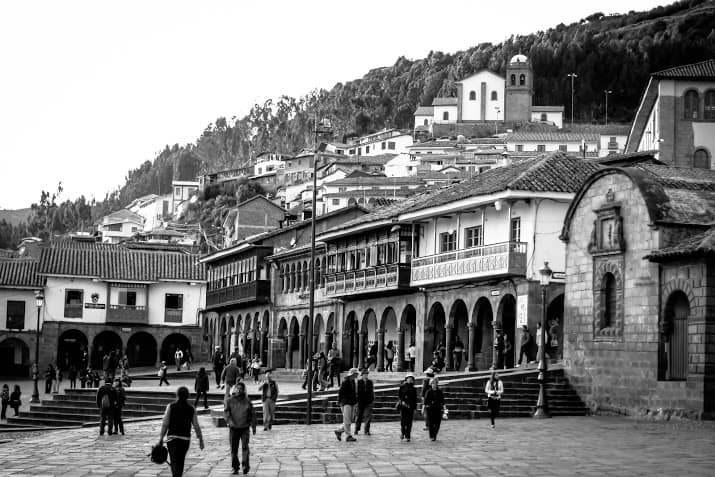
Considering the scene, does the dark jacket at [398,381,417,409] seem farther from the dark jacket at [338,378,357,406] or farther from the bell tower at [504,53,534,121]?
the bell tower at [504,53,534,121]

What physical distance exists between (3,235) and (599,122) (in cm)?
8547

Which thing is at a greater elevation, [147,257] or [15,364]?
[147,257]

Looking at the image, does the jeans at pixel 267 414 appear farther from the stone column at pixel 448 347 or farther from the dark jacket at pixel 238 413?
Answer: the stone column at pixel 448 347

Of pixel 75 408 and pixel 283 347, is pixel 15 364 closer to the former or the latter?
pixel 283 347

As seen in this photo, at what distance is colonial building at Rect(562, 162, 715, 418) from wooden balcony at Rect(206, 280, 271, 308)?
1249 inches

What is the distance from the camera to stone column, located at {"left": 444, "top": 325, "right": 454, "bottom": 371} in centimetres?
4091

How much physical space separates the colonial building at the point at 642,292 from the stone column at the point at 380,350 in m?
14.9

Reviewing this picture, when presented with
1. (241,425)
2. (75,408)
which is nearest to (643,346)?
(241,425)

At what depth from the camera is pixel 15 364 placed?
7544 cm

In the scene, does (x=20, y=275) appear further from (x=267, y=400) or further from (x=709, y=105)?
(x=267, y=400)

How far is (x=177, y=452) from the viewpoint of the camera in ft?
50.8

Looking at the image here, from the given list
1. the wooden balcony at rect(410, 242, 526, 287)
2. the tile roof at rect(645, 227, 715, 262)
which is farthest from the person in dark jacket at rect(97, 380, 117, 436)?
the wooden balcony at rect(410, 242, 526, 287)

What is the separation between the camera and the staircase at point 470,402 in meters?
30.0

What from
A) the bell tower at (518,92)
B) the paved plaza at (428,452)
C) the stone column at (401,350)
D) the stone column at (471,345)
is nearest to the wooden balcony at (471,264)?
the stone column at (471,345)
